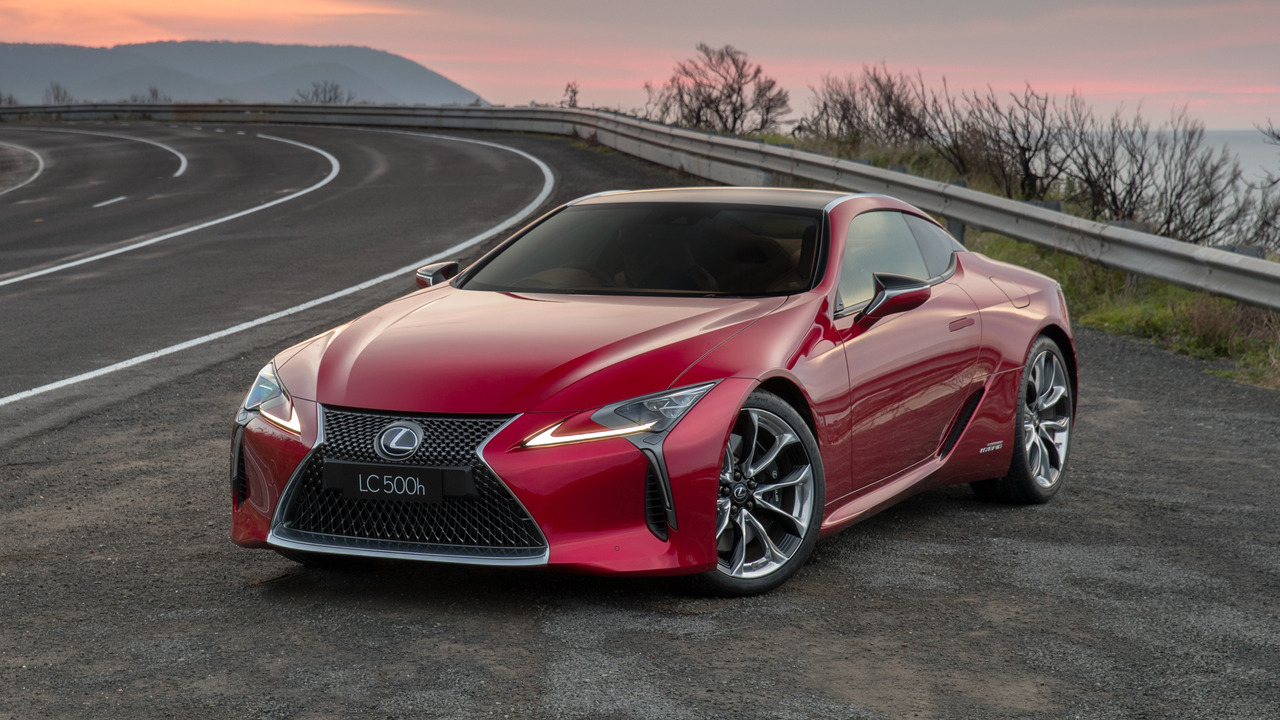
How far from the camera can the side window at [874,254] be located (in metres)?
5.38

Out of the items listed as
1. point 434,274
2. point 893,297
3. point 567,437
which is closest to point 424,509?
point 567,437

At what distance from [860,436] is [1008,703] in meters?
1.50

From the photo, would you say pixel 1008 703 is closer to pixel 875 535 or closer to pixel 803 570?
pixel 803 570

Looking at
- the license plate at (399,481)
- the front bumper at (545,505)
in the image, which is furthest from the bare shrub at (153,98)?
the license plate at (399,481)

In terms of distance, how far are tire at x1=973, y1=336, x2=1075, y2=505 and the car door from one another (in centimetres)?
50

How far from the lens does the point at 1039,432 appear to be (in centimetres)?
630

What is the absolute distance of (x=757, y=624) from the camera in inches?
171

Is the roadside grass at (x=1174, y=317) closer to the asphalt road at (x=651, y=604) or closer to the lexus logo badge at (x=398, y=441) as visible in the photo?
the asphalt road at (x=651, y=604)

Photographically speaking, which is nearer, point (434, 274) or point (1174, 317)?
point (434, 274)

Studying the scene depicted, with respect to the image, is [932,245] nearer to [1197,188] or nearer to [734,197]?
[734,197]

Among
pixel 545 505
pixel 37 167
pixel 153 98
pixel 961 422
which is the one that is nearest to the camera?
pixel 545 505

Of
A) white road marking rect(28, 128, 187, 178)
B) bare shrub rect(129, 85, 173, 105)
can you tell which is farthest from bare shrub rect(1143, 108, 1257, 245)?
bare shrub rect(129, 85, 173, 105)

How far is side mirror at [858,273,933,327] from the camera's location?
16.9 ft

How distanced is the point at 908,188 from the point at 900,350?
895 centimetres
